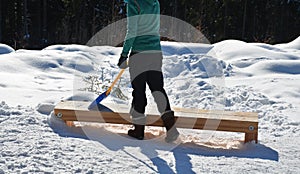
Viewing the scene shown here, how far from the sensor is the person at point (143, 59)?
3.47m

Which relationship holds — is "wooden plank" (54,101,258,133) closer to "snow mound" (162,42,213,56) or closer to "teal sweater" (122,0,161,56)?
"teal sweater" (122,0,161,56)

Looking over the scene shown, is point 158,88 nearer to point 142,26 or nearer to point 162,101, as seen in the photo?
point 162,101

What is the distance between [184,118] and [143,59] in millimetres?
619

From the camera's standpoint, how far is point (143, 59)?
358 cm

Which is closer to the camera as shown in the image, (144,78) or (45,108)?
(144,78)

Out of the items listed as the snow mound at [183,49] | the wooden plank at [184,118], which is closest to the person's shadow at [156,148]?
the wooden plank at [184,118]

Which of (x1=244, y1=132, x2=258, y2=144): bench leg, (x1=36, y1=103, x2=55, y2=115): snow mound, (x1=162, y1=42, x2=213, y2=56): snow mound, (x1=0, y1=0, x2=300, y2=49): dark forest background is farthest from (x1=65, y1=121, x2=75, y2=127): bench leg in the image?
(x1=0, y1=0, x2=300, y2=49): dark forest background

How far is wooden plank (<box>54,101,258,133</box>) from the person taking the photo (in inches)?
142

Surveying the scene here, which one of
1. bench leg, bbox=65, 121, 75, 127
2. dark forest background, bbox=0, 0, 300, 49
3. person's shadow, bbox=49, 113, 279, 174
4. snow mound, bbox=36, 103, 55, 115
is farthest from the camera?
dark forest background, bbox=0, 0, 300, 49

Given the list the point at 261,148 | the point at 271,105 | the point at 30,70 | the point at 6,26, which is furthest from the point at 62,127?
the point at 6,26

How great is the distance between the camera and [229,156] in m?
3.39

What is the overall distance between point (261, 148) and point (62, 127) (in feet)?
5.61

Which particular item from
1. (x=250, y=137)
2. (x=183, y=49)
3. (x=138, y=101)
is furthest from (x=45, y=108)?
(x=183, y=49)

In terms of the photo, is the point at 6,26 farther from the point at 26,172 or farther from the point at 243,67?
the point at 26,172
